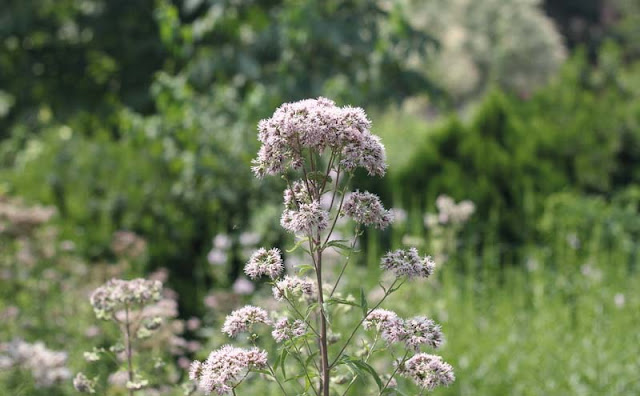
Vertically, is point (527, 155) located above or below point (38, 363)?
above

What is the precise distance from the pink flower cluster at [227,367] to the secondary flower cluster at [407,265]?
314mm

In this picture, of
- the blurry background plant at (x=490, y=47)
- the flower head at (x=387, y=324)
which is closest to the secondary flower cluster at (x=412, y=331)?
the flower head at (x=387, y=324)

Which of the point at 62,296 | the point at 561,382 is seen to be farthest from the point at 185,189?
the point at 561,382

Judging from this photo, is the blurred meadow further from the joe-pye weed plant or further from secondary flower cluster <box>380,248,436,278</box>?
secondary flower cluster <box>380,248,436,278</box>

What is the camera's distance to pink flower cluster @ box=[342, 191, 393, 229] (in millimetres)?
1654

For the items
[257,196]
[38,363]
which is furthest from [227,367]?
[257,196]

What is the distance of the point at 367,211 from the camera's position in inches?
65.2

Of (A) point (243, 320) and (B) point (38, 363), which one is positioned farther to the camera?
(B) point (38, 363)

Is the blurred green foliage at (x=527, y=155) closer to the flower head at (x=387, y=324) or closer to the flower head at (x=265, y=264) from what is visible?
the flower head at (x=387, y=324)

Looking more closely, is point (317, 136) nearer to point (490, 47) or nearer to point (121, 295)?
point (121, 295)

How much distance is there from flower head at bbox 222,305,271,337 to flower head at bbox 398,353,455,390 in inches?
12.4

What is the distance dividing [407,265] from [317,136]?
0.33 meters

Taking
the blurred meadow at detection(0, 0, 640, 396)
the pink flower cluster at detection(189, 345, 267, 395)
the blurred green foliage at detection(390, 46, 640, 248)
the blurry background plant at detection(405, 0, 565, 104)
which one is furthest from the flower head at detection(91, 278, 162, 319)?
the blurry background plant at detection(405, 0, 565, 104)

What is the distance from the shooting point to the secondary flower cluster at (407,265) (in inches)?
65.7
